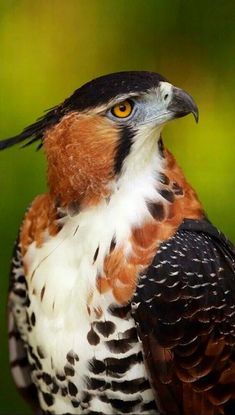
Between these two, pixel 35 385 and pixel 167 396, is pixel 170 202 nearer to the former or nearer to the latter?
pixel 167 396

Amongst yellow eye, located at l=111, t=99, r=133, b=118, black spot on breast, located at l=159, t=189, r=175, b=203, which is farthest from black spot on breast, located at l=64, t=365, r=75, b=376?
yellow eye, located at l=111, t=99, r=133, b=118

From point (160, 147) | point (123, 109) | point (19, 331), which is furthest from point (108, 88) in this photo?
point (19, 331)

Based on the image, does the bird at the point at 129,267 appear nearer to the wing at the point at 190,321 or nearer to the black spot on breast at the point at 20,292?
the wing at the point at 190,321

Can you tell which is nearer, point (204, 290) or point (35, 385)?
point (204, 290)

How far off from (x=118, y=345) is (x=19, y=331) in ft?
1.17

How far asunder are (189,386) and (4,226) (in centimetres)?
73

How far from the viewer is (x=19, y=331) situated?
6.28 feet

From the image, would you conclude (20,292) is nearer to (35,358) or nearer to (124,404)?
(35,358)

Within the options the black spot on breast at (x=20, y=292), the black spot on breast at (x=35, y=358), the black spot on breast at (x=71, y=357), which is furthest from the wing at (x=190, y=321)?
the black spot on breast at (x=20, y=292)

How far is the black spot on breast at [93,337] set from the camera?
1.62m

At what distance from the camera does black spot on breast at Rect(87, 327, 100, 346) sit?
5.33 ft

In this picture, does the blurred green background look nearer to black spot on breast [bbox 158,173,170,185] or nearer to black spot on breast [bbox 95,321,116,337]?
black spot on breast [bbox 158,173,170,185]

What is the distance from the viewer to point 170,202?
1665mm

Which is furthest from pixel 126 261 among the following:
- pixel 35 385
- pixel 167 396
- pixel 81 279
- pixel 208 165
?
pixel 208 165
